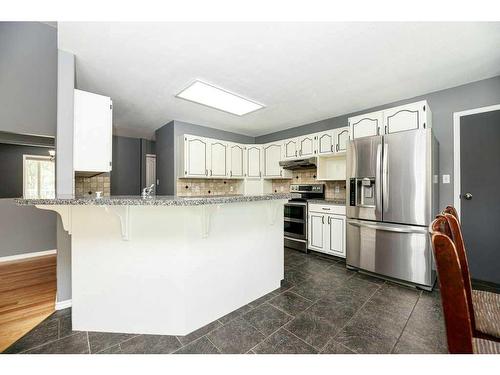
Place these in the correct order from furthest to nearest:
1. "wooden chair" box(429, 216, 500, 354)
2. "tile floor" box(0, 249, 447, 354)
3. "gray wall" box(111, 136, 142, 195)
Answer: "gray wall" box(111, 136, 142, 195) < "tile floor" box(0, 249, 447, 354) < "wooden chair" box(429, 216, 500, 354)

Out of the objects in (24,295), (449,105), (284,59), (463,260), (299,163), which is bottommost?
(24,295)

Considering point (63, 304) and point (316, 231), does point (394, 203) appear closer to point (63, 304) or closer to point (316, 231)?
point (316, 231)

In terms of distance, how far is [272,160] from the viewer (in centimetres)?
466

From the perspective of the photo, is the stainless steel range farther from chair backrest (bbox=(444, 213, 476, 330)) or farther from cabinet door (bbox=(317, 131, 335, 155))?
chair backrest (bbox=(444, 213, 476, 330))

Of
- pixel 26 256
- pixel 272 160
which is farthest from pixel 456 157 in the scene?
pixel 26 256

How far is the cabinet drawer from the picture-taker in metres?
3.22

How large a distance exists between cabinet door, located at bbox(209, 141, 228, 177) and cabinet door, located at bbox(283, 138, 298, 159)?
48.1 inches

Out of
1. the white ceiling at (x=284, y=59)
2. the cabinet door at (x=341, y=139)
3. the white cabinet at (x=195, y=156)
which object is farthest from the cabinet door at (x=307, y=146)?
the white cabinet at (x=195, y=156)

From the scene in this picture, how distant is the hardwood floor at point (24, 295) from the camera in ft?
5.61

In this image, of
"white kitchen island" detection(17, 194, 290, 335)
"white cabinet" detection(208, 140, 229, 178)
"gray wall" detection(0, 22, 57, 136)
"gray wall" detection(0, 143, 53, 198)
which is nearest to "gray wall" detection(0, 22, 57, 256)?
"gray wall" detection(0, 22, 57, 136)

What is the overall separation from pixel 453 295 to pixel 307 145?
3.56 metres

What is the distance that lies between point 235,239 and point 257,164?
3104 millimetres

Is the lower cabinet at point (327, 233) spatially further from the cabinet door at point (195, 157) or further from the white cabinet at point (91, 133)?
the white cabinet at point (91, 133)

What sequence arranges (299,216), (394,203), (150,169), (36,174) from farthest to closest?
(150,169)
(299,216)
(36,174)
(394,203)
